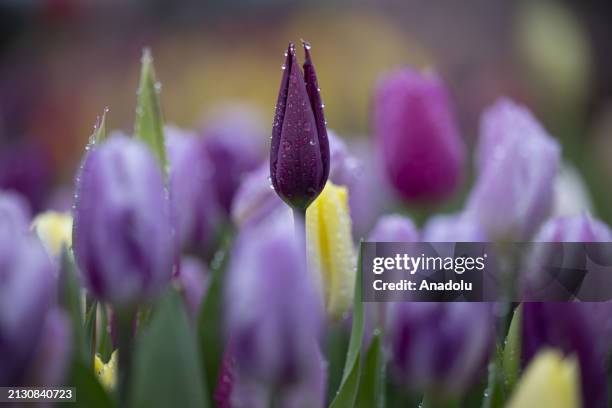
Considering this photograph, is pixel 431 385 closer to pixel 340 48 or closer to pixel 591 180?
pixel 591 180

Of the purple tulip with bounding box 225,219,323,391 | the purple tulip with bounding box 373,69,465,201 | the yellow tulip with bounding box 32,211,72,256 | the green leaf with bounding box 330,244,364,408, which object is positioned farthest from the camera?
the purple tulip with bounding box 373,69,465,201

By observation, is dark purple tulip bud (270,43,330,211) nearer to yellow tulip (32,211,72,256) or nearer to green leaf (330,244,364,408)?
green leaf (330,244,364,408)

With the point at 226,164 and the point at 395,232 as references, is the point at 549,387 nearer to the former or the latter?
the point at 395,232

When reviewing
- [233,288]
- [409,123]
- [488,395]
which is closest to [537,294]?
[488,395]

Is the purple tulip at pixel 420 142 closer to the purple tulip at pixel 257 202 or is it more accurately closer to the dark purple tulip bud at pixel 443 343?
the purple tulip at pixel 257 202

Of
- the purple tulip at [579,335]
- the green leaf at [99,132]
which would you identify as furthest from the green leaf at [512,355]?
the green leaf at [99,132]

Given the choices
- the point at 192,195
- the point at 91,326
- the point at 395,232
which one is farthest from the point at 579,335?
the point at 192,195

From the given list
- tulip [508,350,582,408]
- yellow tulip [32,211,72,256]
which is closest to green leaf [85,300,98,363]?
yellow tulip [32,211,72,256]
